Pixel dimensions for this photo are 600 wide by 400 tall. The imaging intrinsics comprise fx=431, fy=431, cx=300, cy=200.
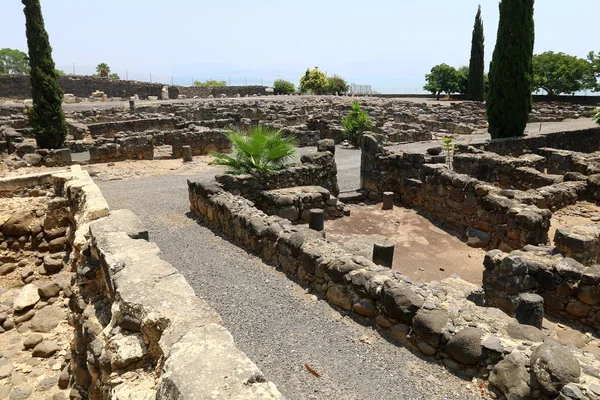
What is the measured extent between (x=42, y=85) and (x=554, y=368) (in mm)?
21568

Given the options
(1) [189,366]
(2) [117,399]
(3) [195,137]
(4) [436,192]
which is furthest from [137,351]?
(3) [195,137]

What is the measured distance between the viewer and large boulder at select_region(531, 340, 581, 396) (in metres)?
3.90

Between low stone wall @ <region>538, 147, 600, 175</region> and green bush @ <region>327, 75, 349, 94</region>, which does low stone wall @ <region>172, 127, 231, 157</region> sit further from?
green bush @ <region>327, 75, 349, 94</region>

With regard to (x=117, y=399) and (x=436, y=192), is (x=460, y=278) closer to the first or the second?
(x=436, y=192)

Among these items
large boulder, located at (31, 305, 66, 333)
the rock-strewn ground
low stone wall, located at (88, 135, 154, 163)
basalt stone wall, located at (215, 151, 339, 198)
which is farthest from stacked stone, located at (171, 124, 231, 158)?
large boulder, located at (31, 305, 66, 333)

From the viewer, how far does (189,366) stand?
3.05 metres

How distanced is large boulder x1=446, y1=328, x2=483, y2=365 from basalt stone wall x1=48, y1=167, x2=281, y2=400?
104 inches

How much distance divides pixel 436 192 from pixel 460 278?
4.51 metres

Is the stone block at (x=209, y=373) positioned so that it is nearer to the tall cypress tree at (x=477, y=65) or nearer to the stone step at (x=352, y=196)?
the stone step at (x=352, y=196)

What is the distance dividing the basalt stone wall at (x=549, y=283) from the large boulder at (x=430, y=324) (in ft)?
8.20

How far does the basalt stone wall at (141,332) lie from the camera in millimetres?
2975

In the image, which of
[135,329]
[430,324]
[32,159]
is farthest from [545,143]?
[32,159]

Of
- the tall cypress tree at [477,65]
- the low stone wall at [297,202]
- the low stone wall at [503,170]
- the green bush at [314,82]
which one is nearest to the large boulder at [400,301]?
the low stone wall at [297,202]

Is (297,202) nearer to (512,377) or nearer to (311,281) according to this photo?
(311,281)
